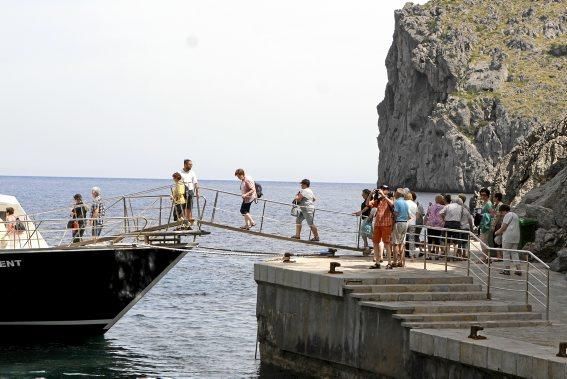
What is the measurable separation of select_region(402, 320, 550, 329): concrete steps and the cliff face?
485 feet

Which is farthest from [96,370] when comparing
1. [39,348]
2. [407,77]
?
[407,77]

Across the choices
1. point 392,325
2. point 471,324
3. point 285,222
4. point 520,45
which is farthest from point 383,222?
point 520,45

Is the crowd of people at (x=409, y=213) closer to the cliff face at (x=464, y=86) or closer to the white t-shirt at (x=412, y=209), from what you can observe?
the white t-shirt at (x=412, y=209)

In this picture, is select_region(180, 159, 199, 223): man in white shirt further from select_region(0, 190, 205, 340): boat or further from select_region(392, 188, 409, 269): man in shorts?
select_region(392, 188, 409, 269): man in shorts

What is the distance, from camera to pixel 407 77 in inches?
7283

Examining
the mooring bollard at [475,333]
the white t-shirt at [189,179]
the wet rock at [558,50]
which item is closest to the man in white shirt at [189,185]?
the white t-shirt at [189,179]

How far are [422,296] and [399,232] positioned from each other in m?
2.14

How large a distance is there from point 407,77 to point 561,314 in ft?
551

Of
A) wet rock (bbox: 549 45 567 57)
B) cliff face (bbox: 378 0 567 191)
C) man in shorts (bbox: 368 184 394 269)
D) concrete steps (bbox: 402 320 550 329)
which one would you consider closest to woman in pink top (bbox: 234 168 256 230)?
man in shorts (bbox: 368 184 394 269)

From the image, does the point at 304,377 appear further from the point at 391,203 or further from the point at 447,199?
the point at 447,199

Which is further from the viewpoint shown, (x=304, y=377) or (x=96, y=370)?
(x=96, y=370)

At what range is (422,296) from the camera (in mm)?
18938

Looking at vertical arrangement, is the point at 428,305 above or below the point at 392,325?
above

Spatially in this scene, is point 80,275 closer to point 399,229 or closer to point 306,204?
point 306,204
